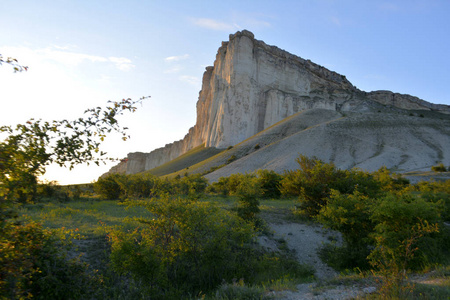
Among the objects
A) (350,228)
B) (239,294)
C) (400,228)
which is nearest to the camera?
(239,294)

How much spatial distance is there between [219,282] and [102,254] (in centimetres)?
324

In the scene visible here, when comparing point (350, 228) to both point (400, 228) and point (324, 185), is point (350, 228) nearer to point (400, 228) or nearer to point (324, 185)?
point (400, 228)

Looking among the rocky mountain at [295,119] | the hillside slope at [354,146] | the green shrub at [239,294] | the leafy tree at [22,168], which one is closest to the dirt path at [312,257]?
the green shrub at [239,294]

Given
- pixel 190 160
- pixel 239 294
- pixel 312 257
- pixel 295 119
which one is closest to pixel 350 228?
pixel 312 257

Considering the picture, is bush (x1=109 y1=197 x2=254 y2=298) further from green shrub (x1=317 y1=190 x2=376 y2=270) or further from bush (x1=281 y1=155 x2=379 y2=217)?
bush (x1=281 y1=155 x2=379 y2=217)

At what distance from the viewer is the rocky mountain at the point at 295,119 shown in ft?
143

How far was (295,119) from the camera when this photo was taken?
62.8m

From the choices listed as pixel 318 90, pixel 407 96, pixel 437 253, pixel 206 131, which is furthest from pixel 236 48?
pixel 437 253

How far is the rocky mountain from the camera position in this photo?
43.4 m

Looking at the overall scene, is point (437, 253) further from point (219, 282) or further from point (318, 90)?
point (318, 90)

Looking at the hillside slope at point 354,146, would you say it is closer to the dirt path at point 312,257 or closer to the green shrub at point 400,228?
the dirt path at point 312,257

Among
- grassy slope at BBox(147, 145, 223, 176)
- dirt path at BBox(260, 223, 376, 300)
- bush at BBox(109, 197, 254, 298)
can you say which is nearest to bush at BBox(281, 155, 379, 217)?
dirt path at BBox(260, 223, 376, 300)

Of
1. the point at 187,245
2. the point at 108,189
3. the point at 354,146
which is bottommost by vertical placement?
the point at 187,245

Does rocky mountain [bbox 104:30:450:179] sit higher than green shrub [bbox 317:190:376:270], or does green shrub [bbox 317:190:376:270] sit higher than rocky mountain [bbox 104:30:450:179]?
rocky mountain [bbox 104:30:450:179]
